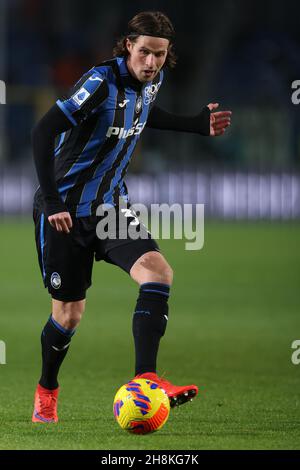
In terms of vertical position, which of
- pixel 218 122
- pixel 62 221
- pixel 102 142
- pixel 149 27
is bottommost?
pixel 62 221

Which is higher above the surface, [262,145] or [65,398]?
[262,145]

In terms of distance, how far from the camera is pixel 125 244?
6.25 meters

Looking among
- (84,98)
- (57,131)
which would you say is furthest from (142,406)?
(84,98)

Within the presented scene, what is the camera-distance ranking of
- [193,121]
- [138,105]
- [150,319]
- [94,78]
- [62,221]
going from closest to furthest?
[150,319]
[62,221]
[94,78]
[138,105]
[193,121]

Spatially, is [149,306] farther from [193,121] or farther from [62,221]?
[193,121]

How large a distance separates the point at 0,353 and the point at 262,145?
58.0 ft

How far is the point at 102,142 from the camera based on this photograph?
6.39 meters

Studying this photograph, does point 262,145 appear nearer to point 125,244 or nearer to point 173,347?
point 173,347

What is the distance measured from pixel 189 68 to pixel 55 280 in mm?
25669

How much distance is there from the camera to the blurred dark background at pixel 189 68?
87.6ft

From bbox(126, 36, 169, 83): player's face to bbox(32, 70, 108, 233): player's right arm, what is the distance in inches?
9.5

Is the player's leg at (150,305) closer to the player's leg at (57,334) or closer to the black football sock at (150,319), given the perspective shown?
the black football sock at (150,319)

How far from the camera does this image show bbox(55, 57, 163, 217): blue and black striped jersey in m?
6.30
